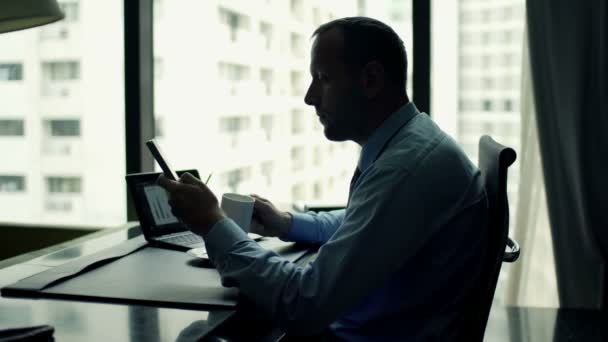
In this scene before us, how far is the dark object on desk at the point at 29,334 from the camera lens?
2.54ft

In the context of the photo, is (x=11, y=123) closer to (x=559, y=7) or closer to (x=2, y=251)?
(x=2, y=251)

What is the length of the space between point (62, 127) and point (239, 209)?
198cm

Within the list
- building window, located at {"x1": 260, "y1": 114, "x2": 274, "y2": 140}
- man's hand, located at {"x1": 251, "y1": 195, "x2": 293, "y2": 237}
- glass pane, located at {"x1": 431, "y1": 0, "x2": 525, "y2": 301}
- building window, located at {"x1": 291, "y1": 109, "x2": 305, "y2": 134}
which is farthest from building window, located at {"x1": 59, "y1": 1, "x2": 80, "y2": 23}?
man's hand, located at {"x1": 251, "y1": 195, "x2": 293, "y2": 237}

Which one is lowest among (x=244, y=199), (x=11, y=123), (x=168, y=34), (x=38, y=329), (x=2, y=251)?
(x=2, y=251)

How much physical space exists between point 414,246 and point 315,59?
1.41 feet

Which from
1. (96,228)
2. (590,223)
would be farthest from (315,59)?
(96,228)

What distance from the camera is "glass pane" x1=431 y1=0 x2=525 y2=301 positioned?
8.40ft

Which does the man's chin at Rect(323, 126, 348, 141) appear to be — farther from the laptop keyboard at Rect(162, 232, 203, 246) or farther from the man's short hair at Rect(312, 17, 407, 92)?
the laptop keyboard at Rect(162, 232, 203, 246)

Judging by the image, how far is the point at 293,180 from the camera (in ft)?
9.60

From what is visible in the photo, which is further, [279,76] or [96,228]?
[279,76]

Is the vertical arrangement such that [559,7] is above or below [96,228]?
above

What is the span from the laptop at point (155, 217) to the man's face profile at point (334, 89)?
0.45 meters

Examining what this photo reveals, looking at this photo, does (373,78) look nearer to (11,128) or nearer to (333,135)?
(333,135)

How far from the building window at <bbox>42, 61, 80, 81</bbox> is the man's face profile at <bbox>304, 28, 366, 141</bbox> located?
A: 2.02 m
